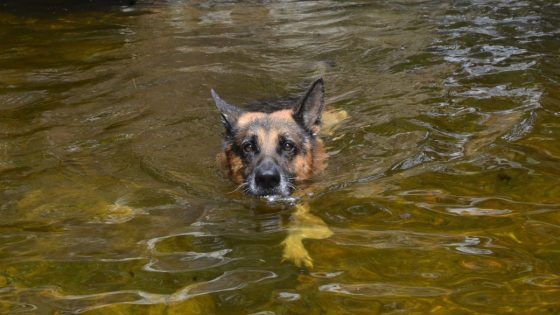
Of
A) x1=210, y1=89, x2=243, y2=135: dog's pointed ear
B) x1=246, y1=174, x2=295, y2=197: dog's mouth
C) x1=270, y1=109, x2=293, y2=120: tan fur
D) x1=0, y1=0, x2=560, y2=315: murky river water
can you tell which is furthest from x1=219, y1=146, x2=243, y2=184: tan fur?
x1=270, y1=109, x2=293, y2=120: tan fur

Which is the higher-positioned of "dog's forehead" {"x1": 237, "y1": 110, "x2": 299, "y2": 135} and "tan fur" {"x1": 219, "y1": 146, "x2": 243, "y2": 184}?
"dog's forehead" {"x1": 237, "y1": 110, "x2": 299, "y2": 135}

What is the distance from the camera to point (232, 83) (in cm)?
946

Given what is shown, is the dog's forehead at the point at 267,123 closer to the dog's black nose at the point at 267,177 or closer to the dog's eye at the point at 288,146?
the dog's eye at the point at 288,146

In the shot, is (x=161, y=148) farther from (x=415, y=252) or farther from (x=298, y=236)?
(x=415, y=252)

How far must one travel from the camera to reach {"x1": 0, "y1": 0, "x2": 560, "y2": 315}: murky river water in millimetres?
3896

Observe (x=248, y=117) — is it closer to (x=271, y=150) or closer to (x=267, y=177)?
(x=271, y=150)

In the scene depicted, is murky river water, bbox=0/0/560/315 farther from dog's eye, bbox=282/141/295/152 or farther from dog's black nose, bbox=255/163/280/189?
dog's eye, bbox=282/141/295/152

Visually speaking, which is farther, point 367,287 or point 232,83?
point 232,83

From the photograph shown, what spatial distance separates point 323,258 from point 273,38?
26.4 ft

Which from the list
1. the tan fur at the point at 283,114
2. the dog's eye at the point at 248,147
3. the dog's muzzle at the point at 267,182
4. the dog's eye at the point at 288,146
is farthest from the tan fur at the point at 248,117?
the dog's muzzle at the point at 267,182

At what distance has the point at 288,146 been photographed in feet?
21.1

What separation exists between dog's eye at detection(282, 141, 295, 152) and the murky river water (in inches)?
16.0

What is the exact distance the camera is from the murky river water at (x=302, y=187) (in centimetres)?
390

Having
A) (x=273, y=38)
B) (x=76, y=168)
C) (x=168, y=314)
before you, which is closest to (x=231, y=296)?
(x=168, y=314)
